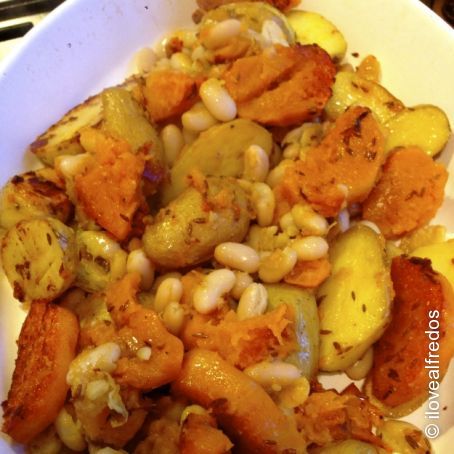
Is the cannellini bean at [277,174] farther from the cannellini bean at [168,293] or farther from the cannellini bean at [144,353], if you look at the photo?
the cannellini bean at [144,353]

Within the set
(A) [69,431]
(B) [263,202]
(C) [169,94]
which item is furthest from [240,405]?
(C) [169,94]

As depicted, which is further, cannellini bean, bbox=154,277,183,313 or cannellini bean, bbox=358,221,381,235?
cannellini bean, bbox=358,221,381,235

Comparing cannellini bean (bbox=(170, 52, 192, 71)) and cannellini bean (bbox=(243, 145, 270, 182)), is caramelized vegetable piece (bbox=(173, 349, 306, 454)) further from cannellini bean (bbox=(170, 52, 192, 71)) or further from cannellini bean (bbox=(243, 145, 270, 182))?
cannellini bean (bbox=(170, 52, 192, 71))

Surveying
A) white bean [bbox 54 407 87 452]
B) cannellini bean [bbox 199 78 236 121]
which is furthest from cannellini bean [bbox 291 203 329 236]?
white bean [bbox 54 407 87 452]

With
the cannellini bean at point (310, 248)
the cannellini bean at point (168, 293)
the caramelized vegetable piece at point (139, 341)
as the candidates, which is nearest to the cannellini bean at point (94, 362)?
the caramelized vegetable piece at point (139, 341)

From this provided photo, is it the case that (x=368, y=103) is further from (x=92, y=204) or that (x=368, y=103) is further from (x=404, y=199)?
(x=92, y=204)

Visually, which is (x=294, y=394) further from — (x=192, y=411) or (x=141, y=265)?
(x=141, y=265)
